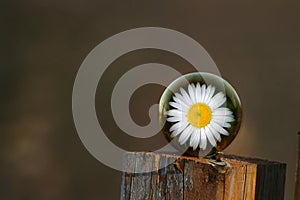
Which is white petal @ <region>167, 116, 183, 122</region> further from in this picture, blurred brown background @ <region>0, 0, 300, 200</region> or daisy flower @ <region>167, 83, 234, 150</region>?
blurred brown background @ <region>0, 0, 300, 200</region>

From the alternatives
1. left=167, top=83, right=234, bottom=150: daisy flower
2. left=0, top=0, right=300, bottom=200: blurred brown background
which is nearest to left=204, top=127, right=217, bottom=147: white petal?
left=167, top=83, right=234, bottom=150: daisy flower

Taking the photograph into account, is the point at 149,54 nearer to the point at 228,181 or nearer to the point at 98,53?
the point at 98,53


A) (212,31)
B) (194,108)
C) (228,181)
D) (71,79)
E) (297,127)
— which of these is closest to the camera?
(228,181)

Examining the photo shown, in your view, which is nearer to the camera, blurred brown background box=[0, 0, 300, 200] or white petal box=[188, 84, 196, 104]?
white petal box=[188, 84, 196, 104]

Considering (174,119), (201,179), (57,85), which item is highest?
(57,85)

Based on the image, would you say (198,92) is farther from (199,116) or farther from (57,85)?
(57,85)

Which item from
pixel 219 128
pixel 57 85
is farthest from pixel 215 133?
pixel 57 85

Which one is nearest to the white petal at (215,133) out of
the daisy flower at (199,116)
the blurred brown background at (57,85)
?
the daisy flower at (199,116)

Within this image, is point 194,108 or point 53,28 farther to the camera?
point 53,28

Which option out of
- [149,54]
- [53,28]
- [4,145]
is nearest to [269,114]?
[149,54]
